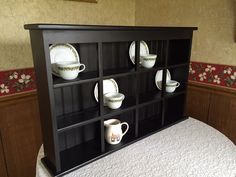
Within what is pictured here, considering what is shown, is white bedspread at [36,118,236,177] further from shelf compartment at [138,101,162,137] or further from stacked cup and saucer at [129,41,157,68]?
stacked cup and saucer at [129,41,157,68]

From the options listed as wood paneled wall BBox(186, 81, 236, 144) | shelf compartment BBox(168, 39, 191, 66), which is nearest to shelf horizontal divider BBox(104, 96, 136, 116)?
shelf compartment BBox(168, 39, 191, 66)

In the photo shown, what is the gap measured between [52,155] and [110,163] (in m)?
0.28

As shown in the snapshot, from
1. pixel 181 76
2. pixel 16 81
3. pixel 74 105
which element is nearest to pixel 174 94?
pixel 181 76

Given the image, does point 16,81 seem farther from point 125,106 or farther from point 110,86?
point 125,106

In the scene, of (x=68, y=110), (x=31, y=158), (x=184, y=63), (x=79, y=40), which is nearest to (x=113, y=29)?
(x=79, y=40)

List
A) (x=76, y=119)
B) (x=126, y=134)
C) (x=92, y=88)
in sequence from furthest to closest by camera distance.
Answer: (x=126, y=134) → (x=92, y=88) → (x=76, y=119)

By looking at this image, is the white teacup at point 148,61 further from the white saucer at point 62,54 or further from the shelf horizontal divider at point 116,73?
the white saucer at point 62,54

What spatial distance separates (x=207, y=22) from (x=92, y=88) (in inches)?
39.5

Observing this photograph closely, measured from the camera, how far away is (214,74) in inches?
59.0

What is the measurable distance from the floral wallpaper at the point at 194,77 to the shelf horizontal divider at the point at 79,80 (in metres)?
0.60

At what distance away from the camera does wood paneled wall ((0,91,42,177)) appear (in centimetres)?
135

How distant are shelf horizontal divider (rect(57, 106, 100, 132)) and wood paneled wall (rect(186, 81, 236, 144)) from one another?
94 centimetres

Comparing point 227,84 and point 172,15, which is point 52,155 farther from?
point 172,15

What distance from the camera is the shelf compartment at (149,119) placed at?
4.15 ft
